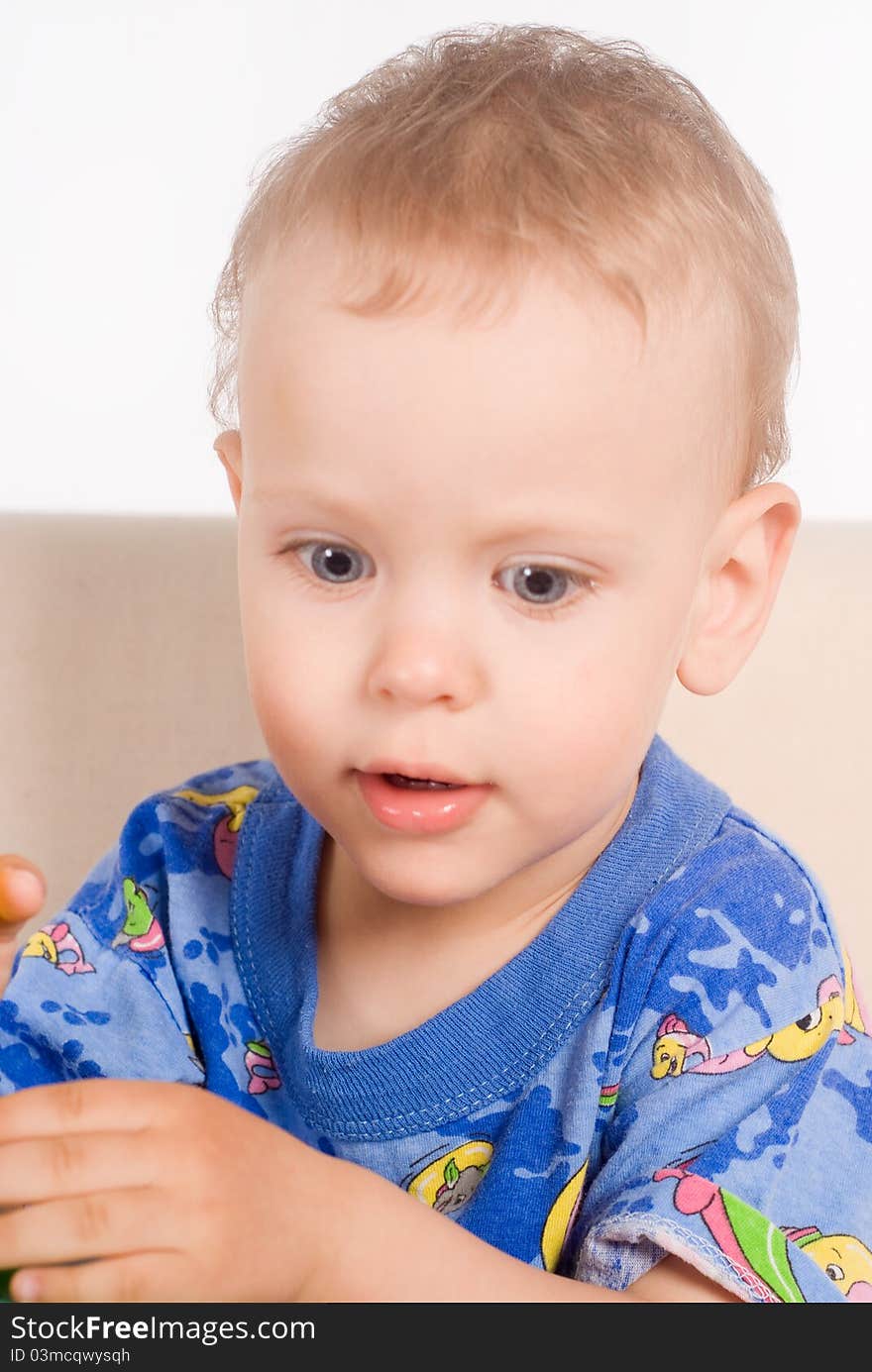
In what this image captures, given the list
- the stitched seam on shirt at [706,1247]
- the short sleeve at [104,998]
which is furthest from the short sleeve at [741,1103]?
the short sleeve at [104,998]

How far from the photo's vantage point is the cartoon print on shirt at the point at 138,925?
85cm

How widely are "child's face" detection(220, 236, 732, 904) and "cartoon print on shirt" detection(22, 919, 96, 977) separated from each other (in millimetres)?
208

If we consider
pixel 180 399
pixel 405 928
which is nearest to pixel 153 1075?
pixel 405 928

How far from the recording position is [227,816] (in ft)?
2.97

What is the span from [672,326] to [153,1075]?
1.43ft

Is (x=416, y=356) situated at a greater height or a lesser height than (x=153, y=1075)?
greater

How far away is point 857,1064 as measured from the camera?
71 centimetres

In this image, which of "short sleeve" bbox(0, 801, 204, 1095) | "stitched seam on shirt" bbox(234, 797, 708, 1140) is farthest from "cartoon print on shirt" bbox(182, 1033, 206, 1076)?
"stitched seam on shirt" bbox(234, 797, 708, 1140)

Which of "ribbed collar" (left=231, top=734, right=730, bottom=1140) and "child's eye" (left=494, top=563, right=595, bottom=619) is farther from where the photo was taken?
"ribbed collar" (left=231, top=734, right=730, bottom=1140)

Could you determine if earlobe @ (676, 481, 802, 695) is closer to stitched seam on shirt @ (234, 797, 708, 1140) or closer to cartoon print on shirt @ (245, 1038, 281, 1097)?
stitched seam on shirt @ (234, 797, 708, 1140)

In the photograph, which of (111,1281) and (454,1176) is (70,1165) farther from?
(454,1176)

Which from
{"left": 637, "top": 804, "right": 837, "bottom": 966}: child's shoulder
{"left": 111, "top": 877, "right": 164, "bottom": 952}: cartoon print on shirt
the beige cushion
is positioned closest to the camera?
{"left": 637, "top": 804, "right": 837, "bottom": 966}: child's shoulder

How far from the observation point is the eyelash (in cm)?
64
